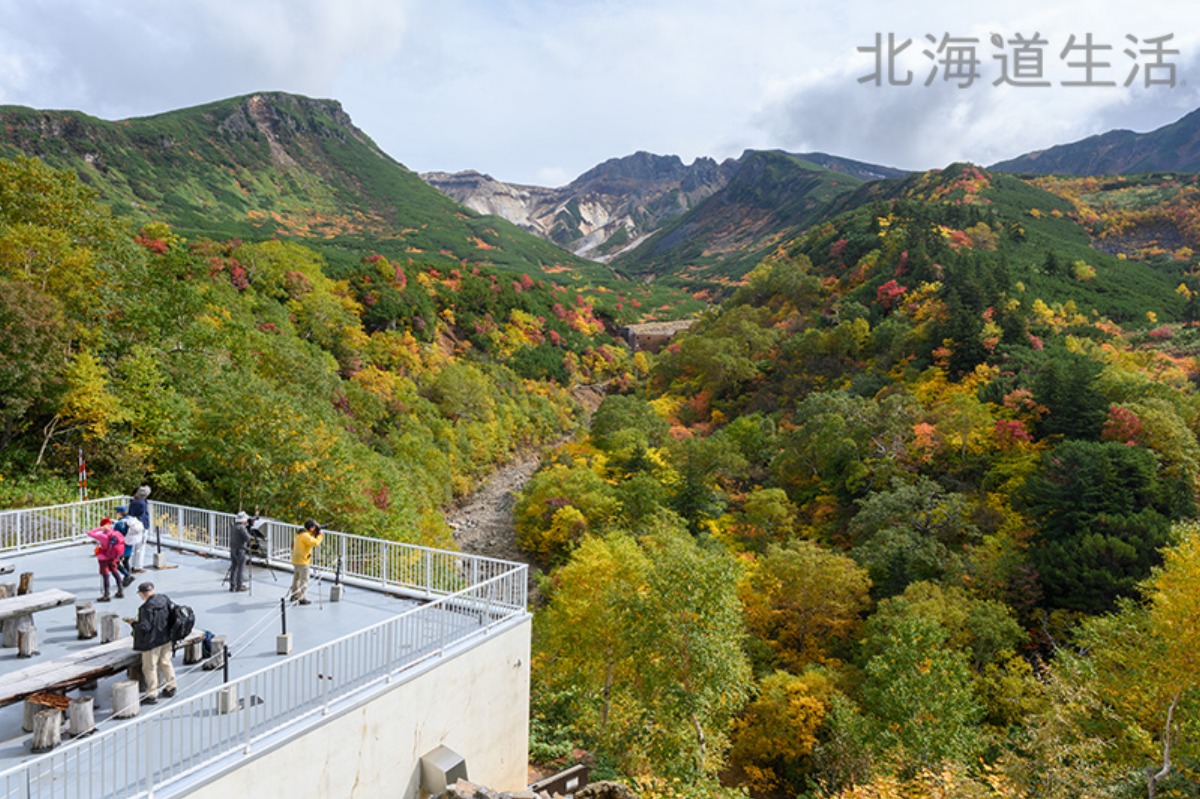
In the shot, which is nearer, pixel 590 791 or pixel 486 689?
pixel 486 689

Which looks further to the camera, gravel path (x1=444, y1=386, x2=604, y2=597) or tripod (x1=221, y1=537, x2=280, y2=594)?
gravel path (x1=444, y1=386, x2=604, y2=597)

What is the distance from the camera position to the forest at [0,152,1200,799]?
15.9m

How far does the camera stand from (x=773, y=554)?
2692 cm

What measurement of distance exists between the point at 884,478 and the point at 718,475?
33.3 ft

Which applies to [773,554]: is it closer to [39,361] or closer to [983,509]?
[983,509]

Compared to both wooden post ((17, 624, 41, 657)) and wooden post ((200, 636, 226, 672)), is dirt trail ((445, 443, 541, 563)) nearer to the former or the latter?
wooden post ((200, 636, 226, 672))

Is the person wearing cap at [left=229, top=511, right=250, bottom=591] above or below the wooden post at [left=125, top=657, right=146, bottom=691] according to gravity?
above

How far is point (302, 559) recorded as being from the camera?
11.1 meters

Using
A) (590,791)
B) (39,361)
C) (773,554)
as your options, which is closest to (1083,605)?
(773,554)

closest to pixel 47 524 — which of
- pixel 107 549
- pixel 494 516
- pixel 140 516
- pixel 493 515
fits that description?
pixel 140 516

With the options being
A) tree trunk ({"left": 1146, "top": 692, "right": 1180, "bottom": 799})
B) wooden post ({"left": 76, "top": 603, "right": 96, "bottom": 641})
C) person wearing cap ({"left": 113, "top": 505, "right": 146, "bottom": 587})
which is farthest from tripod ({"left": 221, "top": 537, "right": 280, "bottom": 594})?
tree trunk ({"left": 1146, "top": 692, "right": 1180, "bottom": 799})

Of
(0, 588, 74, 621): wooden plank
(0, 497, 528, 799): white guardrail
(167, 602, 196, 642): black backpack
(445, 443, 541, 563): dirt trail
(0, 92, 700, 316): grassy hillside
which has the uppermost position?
(0, 92, 700, 316): grassy hillside

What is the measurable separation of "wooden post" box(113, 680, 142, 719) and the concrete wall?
1.73 m

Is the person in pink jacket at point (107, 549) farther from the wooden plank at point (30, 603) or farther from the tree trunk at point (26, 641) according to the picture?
the tree trunk at point (26, 641)
